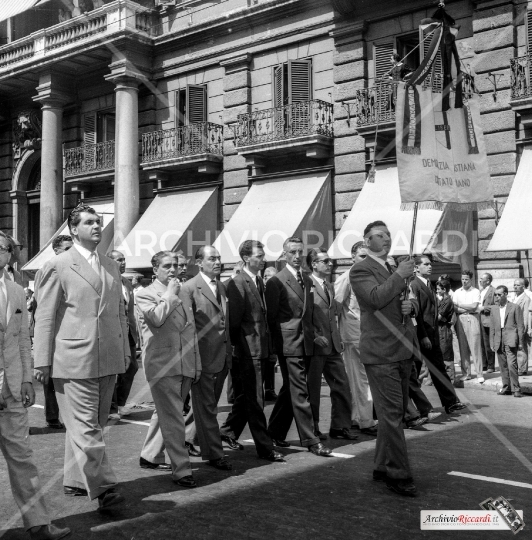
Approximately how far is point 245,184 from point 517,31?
8004 mm

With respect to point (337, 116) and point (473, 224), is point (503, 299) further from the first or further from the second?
point (337, 116)

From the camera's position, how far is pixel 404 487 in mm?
5438

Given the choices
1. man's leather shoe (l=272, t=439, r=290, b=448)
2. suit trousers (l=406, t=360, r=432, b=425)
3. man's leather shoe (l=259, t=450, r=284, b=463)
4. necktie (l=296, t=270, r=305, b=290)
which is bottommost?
man's leather shoe (l=272, t=439, r=290, b=448)

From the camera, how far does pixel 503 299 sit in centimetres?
1309

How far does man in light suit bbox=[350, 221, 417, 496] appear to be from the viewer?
5578 mm

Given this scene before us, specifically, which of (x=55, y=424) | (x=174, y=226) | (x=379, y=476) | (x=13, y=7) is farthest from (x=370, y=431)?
(x=13, y=7)

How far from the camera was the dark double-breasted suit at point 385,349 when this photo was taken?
5617mm

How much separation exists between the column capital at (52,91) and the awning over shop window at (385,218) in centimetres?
1193

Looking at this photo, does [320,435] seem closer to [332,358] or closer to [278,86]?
[332,358]

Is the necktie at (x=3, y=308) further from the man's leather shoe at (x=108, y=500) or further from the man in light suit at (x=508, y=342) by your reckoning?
the man in light suit at (x=508, y=342)

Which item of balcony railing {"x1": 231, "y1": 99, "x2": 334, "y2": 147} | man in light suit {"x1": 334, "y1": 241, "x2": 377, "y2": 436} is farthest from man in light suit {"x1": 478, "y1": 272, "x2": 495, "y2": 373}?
balcony railing {"x1": 231, "y1": 99, "x2": 334, "y2": 147}

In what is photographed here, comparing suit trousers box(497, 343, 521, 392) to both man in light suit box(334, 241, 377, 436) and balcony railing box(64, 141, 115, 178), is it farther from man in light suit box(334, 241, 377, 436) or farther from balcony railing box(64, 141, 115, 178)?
balcony railing box(64, 141, 115, 178)

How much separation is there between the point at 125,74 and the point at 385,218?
9.86 meters

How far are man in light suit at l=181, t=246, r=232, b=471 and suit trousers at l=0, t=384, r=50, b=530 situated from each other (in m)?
2.05
